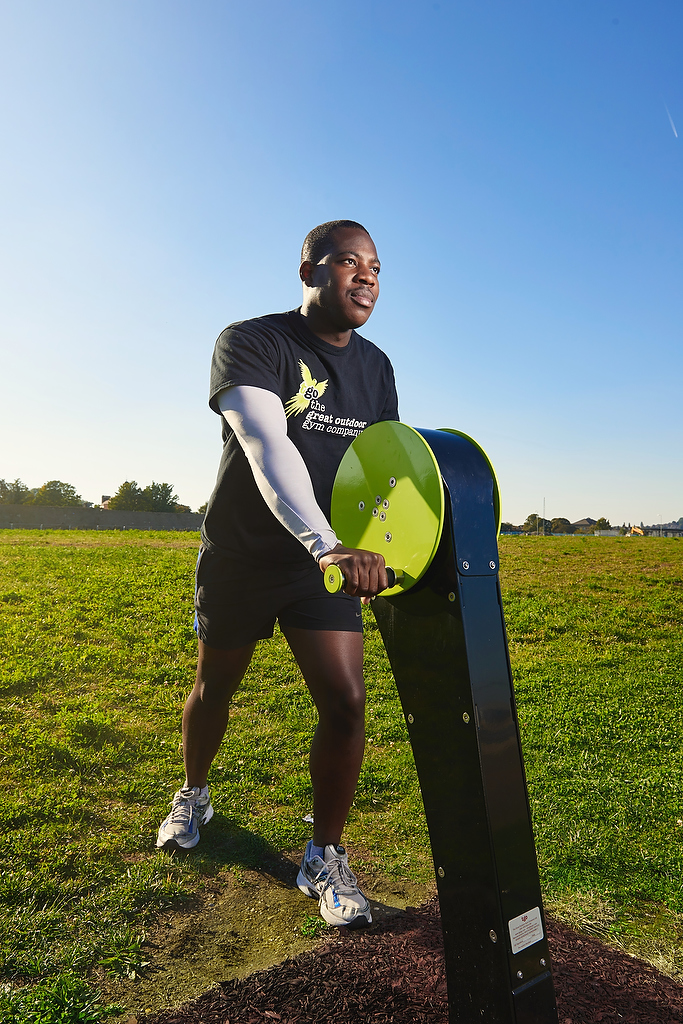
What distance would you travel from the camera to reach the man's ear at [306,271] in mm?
2396

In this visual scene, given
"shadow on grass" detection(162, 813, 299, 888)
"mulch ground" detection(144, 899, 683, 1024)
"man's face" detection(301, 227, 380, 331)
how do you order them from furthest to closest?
"shadow on grass" detection(162, 813, 299, 888), "man's face" detection(301, 227, 380, 331), "mulch ground" detection(144, 899, 683, 1024)

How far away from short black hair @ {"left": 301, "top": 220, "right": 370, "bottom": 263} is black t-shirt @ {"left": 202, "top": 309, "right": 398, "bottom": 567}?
0.23m

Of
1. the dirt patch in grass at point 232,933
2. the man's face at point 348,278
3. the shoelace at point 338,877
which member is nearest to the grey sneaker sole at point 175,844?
the dirt patch in grass at point 232,933

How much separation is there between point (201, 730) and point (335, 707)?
28.2 inches

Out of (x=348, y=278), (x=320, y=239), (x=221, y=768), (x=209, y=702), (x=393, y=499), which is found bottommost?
(x=221, y=768)

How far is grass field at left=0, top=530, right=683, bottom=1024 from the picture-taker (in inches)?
99.1

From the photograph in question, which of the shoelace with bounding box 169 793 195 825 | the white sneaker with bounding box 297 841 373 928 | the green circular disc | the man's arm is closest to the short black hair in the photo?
the man's arm

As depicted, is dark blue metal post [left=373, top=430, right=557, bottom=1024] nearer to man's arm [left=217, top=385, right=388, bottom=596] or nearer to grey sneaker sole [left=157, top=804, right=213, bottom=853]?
man's arm [left=217, top=385, right=388, bottom=596]

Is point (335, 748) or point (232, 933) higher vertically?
point (335, 748)

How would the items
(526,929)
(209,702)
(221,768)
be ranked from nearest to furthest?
(526,929)
(209,702)
(221,768)

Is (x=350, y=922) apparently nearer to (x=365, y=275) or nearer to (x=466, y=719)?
(x=466, y=719)

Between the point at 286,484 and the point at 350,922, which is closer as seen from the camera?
the point at 286,484

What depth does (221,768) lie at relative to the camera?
4148mm

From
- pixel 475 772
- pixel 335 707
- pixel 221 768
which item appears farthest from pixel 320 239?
pixel 221 768
